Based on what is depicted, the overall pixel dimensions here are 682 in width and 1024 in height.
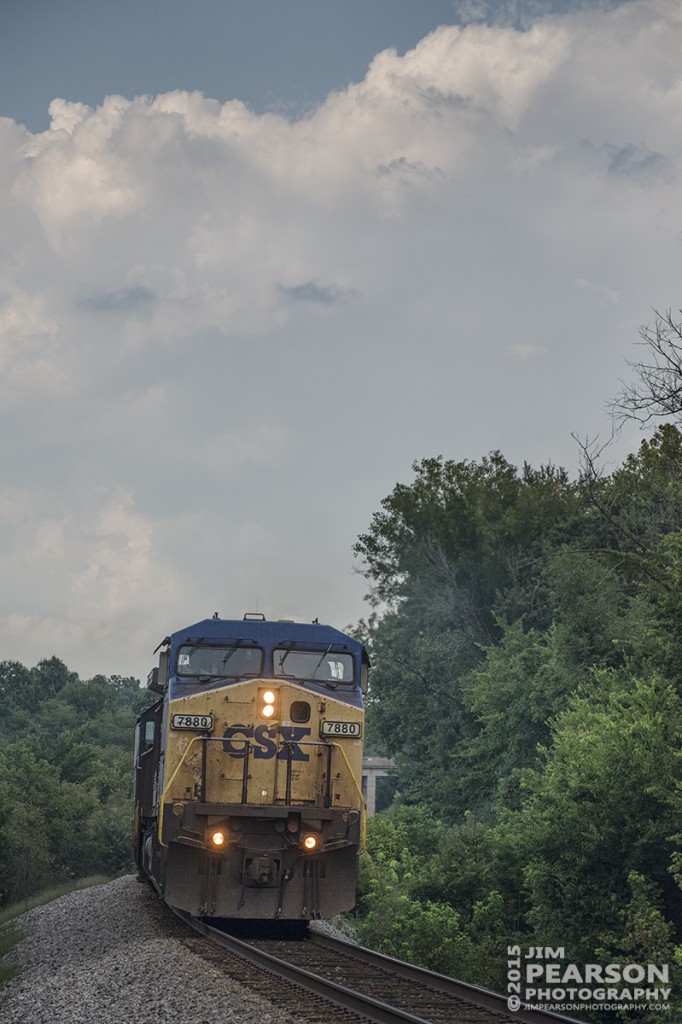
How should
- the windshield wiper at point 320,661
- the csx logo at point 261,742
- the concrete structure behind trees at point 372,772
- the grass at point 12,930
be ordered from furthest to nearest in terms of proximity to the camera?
the concrete structure behind trees at point 372,772, the windshield wiper at point 320,661, the grass at point 12,930, the csx logo at point 261,742

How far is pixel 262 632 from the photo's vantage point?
17.5 metres

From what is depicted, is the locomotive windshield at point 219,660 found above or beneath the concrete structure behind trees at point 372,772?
above

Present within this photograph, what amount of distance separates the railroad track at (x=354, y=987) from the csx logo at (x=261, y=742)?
8.72 feet

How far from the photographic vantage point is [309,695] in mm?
16859

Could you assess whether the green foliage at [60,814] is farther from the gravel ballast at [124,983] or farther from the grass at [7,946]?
the gravel ballast at [124,983]

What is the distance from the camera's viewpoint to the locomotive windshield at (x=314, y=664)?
57.1 feet

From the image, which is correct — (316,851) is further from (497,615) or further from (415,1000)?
(497,615)

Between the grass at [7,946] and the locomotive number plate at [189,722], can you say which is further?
the grass at [7,946]

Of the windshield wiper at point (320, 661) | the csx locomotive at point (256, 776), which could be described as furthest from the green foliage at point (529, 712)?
the windshield wiper at point (320, 661)

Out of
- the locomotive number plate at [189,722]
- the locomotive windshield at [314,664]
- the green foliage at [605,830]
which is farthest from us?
the green foliage at [605,830]

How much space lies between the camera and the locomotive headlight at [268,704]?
1664cm

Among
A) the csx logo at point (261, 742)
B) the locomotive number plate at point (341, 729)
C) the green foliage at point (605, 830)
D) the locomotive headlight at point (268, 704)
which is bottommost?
the green foliage at point (605, 830)

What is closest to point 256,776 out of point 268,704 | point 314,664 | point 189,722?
point 268,704

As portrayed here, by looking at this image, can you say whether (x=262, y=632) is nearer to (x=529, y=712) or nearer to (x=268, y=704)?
(x=268, y=704)
